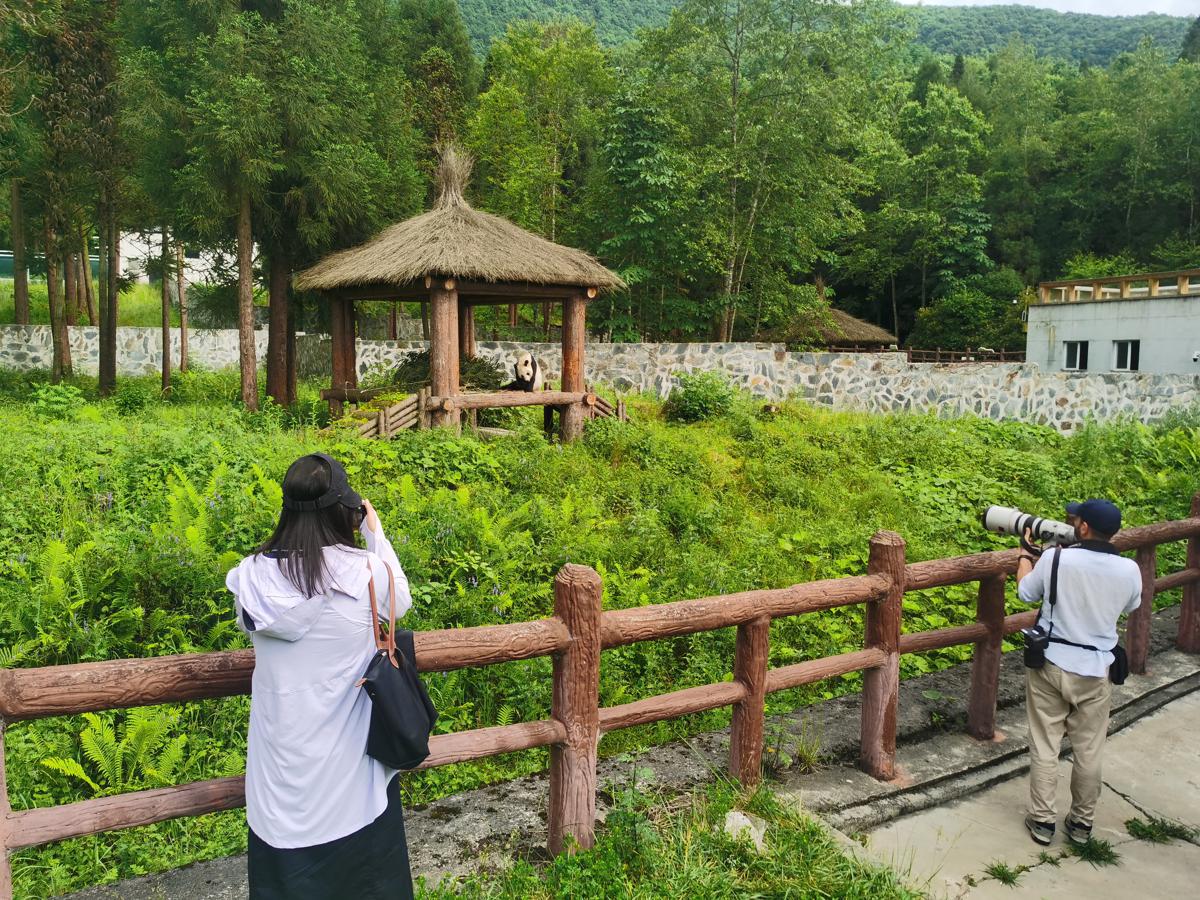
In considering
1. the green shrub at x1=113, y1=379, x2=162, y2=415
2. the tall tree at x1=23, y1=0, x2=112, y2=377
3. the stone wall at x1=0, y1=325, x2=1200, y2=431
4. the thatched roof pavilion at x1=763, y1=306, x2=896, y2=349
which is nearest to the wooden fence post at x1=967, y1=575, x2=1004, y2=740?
the green shrub at x1=113, y1=379, x2=162, y2=415

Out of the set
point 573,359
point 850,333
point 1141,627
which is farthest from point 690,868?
point 850,333

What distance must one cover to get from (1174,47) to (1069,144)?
4313 centimetres

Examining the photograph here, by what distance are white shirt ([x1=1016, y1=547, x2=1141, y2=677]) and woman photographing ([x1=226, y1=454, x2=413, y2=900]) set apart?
3414mm

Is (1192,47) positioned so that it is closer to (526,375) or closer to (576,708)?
(526,375)

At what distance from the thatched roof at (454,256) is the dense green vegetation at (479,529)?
2.46 m

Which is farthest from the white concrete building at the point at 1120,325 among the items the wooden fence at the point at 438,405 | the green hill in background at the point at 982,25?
the green hill in background at the point at 982,25

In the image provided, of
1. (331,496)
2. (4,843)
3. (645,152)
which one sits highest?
(645,152)

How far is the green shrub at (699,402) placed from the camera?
16.8 meters

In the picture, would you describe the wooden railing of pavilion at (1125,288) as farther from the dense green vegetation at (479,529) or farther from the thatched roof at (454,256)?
the thatched roof at (454,256)

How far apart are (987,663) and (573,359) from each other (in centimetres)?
1050

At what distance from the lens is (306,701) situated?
254 centimetres

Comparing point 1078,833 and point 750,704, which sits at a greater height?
point 750,704

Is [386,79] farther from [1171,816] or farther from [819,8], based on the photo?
[1171,816]

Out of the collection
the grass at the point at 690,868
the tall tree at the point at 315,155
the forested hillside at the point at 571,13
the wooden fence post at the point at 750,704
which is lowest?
the grass at the point at 690,868
